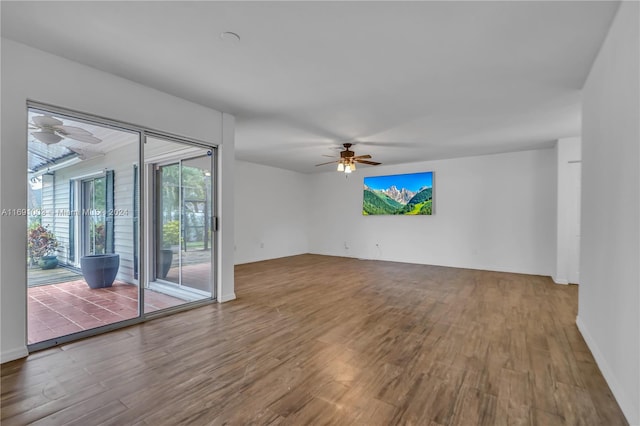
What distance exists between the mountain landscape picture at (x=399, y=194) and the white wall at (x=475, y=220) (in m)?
0.18

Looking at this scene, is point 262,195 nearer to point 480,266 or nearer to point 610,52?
point 480,266

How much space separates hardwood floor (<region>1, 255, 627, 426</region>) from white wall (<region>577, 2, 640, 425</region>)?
246 millimetres

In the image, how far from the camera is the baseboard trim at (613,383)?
1.69 metres

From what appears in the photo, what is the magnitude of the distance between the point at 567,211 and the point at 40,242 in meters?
7.46

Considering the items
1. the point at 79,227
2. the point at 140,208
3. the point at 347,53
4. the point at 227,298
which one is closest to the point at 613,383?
the point at 347,53

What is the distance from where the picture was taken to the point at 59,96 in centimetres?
264

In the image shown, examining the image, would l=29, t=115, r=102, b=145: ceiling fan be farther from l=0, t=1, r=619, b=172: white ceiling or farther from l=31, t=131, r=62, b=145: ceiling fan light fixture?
l=0, t=1, r=619, b=172: white ceiling

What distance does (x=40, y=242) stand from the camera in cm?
272

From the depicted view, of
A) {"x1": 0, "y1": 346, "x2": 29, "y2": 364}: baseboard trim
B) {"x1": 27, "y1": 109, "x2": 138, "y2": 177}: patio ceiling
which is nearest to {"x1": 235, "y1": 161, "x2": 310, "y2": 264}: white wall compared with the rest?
{"x1": 27, "y1": 109, "x2": 138, "y2": 177}: patio ceiling

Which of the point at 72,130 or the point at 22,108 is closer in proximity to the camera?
the point at 22,108

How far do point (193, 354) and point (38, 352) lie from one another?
1.35 meters

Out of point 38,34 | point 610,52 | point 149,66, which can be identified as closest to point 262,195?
point 149,66

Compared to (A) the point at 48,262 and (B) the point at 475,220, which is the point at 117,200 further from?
(B) the point at 475,220

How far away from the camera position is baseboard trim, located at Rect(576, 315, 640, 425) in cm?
169
